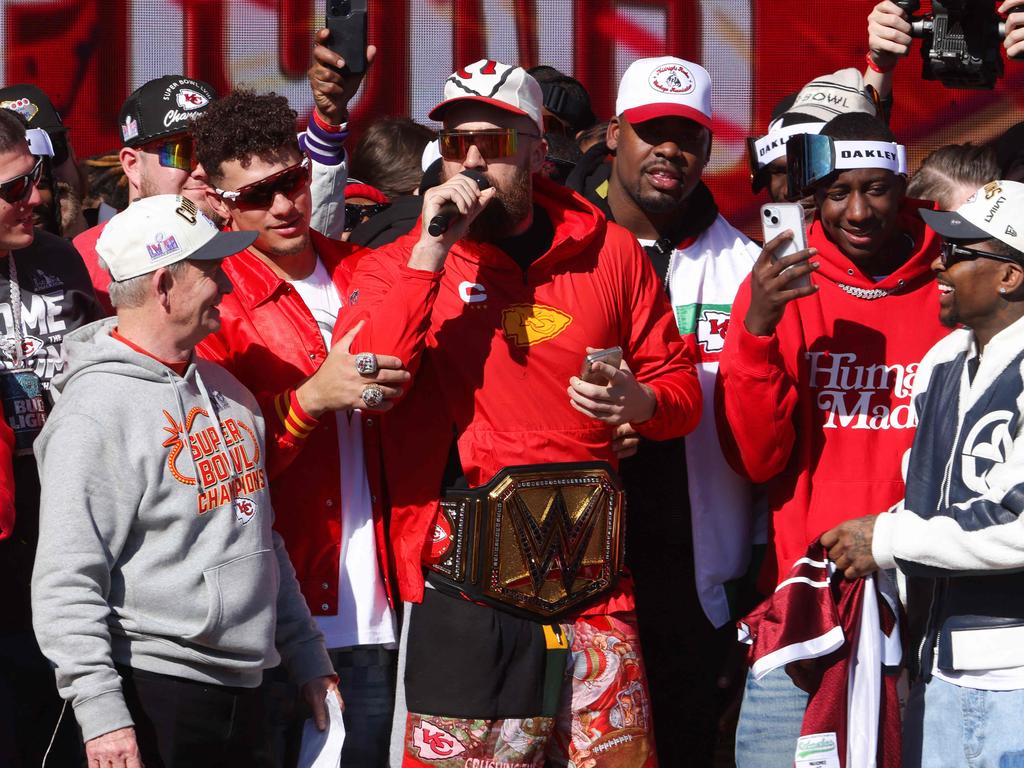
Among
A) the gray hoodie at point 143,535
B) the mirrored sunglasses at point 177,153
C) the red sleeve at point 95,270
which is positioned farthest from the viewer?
the mirrored sunglasses at point 177,153

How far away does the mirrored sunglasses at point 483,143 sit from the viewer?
3.86 meters

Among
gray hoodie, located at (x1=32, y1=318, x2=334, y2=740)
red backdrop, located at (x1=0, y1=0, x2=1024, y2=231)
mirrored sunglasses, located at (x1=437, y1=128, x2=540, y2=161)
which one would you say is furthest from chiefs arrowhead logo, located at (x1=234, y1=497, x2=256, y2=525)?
red backdrop, located at (x1=0, y1=0, x2=1024, y2=231)

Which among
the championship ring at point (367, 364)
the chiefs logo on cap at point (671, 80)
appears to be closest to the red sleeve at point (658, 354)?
the chiefs logo on cap at point (671, 80)

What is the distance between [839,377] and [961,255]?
60cm

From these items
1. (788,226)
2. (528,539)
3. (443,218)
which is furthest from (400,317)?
(788,226)

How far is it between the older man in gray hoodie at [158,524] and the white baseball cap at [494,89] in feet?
2.33

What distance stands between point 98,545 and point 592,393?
1.18 metres

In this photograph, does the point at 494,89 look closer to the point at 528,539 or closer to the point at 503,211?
the point at 503,211

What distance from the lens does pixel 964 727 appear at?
357 centimetres

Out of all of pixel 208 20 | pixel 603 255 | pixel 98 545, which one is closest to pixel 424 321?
pixel 603 255

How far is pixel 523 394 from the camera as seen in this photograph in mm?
3814

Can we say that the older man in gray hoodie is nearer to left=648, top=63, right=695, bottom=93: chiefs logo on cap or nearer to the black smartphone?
the black smartphone

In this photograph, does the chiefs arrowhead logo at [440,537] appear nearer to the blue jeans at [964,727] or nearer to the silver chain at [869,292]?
the blue jeans at [964,727]

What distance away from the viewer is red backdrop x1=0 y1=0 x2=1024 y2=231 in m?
6.93
